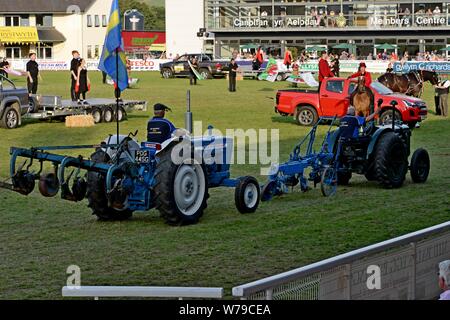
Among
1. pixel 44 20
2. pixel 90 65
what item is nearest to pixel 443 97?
pixel 90 65

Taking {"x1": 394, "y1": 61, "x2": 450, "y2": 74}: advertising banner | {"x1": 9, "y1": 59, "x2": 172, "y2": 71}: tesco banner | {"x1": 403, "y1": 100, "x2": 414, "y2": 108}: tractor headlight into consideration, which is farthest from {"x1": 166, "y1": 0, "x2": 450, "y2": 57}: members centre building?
{"x1": 403, "y1": 100, "x2": 414, "y2": 108}: tractor headlight

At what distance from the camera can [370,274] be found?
29.6 feet

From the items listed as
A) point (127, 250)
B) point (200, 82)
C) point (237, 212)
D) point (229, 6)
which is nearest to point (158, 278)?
point (127, 250)

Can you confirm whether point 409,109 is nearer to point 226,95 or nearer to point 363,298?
point 226,95

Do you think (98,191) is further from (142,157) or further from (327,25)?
(327,25)

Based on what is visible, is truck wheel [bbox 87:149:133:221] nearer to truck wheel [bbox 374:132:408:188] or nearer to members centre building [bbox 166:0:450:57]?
truck wheel [bbox 374:132:408:188]

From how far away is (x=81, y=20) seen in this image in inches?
4050

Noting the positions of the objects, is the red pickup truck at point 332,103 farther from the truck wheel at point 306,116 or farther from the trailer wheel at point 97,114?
the trailer wheel at point 97,114

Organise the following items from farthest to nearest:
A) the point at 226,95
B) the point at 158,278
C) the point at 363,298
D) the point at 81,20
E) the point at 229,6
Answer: the point at 81,20 < the point at 229,6 < the point at 226,95 < the point at 158,278 < the point at 363,298

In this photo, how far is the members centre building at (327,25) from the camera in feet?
271

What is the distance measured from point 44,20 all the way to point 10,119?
75250 mm

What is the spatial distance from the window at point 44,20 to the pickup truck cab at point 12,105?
245 ft

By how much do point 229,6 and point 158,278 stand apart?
79.6 metres

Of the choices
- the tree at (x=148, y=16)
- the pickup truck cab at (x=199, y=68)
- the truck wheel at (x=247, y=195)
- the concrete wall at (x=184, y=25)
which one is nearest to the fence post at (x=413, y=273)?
the truck wheel at (x=247, y=195)
